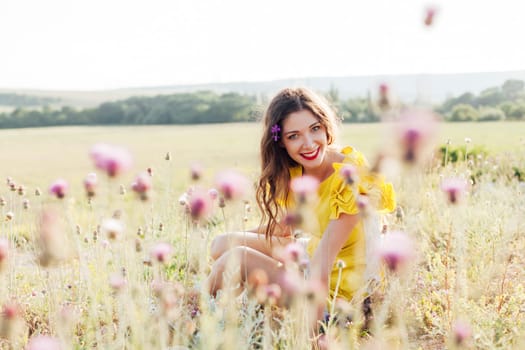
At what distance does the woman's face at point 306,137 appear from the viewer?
2.31 m

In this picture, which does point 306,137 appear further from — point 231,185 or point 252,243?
point 231,185

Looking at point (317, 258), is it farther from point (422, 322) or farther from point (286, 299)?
point (286, 299)

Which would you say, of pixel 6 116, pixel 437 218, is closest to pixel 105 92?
pixel 6 116

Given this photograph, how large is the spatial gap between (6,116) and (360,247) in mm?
21464

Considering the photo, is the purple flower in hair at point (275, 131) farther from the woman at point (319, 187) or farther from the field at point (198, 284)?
the field at point (198, 284)

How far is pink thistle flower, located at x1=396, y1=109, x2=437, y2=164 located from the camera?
1014 mm

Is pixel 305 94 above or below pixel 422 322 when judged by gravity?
above

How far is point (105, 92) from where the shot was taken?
135 ft

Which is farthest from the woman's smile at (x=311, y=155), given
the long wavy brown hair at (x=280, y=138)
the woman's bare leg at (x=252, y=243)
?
the woman's bare leg at (x=252, y=243)

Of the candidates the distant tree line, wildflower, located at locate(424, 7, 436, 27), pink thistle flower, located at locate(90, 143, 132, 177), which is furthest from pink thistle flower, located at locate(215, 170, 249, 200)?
the distant tree line

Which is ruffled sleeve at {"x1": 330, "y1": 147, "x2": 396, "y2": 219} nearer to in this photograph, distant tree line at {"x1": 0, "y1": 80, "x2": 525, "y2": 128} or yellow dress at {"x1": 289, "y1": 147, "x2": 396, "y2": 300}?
yellow dress at {"x1": 289, "y1": 147, "x2": 396, "y2": 300}

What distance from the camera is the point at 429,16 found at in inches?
56.2

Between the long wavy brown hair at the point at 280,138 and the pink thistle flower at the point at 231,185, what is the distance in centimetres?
108

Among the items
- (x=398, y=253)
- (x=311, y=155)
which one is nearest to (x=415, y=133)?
(x=398, y=253)
